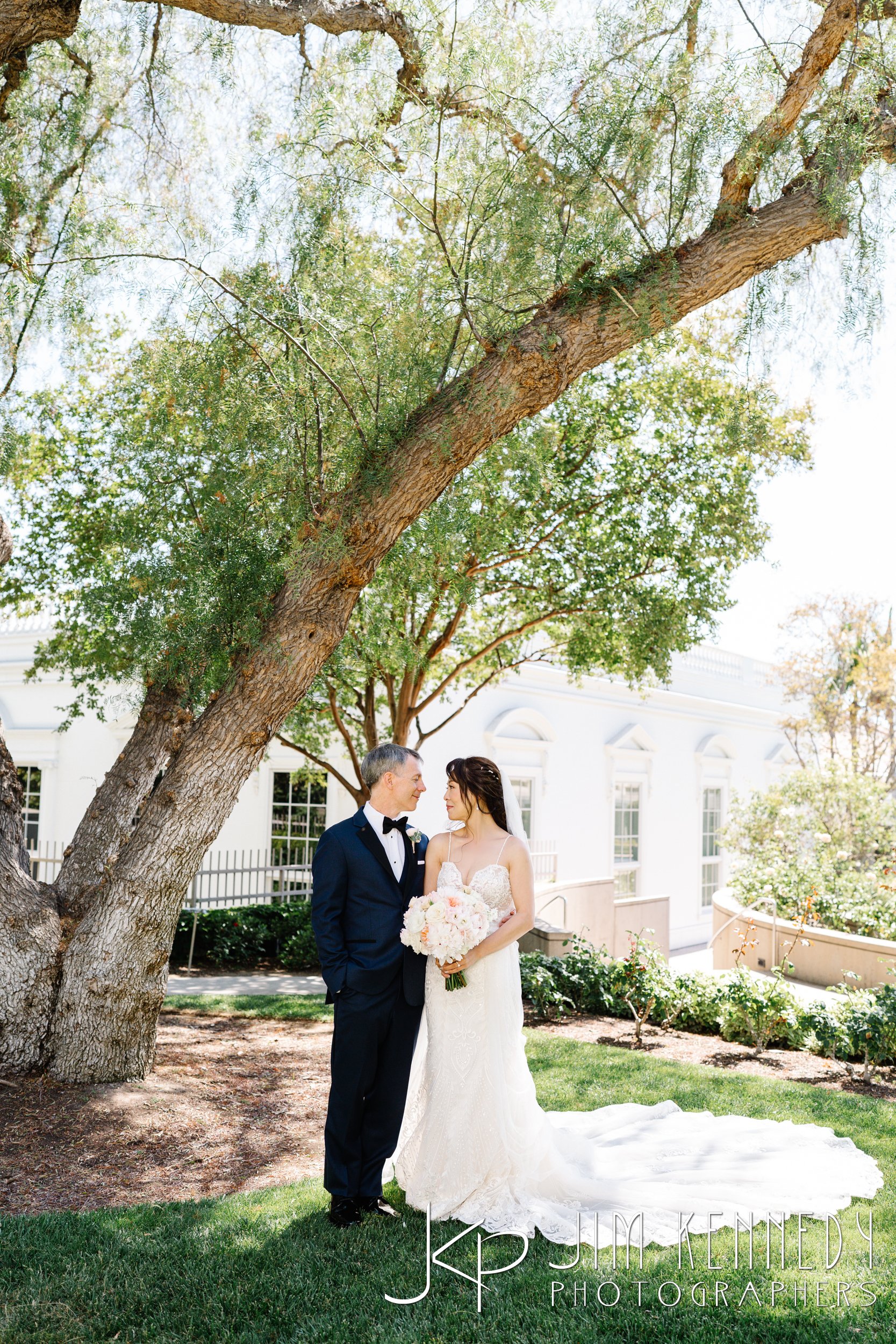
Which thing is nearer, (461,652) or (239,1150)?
(239,1150)

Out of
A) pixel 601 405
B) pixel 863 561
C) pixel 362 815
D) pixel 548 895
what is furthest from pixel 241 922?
pixel 863 561

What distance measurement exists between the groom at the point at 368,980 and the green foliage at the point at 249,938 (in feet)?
26.5

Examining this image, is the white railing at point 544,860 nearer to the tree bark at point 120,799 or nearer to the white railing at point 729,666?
the white railing at point 729,666

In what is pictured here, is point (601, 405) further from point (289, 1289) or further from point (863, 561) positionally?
point (863, 561)

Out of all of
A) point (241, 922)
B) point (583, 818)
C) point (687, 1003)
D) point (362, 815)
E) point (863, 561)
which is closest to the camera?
point (362, 815)

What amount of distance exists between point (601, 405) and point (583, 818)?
29.8 ft

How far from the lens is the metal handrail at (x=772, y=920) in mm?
10562

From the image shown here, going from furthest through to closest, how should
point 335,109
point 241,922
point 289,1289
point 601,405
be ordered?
point 241,922
point 601,405
point 335,109
point 289,1289

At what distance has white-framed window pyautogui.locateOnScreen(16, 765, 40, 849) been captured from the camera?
15828 millimetres

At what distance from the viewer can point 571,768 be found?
17.5 metres

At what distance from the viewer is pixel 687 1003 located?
28.1 feet

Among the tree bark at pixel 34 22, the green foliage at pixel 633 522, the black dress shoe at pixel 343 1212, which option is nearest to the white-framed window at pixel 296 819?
the green foliage at pixel 633 522

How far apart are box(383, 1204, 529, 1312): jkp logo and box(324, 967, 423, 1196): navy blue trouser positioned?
35cm

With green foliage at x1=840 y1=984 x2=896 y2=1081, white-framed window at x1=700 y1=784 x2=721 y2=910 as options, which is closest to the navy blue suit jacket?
green foliage at x1=840 y1=984 x2=896 y2=1081
